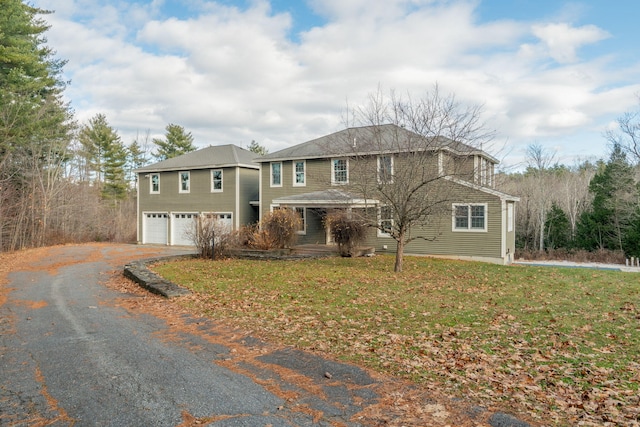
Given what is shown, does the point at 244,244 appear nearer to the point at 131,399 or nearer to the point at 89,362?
the point at 89,362

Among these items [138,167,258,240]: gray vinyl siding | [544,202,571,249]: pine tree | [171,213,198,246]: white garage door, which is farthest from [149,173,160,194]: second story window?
[544,202,571,249]: pine tree

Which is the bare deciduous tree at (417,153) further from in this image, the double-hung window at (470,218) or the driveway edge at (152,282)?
the driveway edge at (152,282)

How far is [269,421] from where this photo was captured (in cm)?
370

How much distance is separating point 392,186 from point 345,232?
5146 mm

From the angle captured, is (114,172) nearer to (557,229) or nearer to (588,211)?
(557,229)

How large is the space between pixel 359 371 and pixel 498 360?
71.8 inches

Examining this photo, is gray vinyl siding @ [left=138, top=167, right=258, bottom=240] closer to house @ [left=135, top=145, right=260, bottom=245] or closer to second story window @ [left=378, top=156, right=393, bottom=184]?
house @ [left=135, top=145, right=260, bottom=245]

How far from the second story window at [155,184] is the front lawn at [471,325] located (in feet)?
50.9

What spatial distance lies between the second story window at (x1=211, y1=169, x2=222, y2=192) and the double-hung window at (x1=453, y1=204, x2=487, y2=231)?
1410cm

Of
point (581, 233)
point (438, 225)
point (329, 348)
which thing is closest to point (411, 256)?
point (438, 225)

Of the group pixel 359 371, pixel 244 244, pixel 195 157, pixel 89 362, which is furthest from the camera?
pixel 195 157

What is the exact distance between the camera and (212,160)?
25625 millimetres

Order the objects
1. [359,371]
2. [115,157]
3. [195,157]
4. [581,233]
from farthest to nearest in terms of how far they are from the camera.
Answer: [115,157] < [581,233] < [195,157] < [359,371]

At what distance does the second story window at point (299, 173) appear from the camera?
72.5 ft
